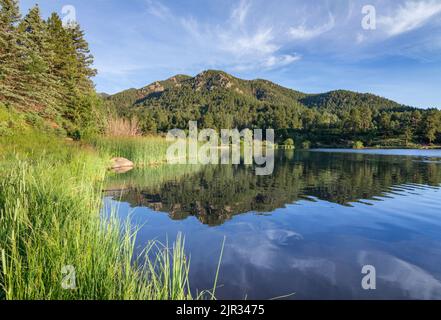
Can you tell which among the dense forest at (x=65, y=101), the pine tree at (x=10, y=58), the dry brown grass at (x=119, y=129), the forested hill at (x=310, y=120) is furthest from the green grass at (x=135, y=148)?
the forested hill at (x=310, y=120)

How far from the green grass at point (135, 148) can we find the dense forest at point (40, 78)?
488 cm

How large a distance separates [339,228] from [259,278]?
3514mm

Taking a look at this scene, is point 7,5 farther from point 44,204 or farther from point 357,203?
point 357,203

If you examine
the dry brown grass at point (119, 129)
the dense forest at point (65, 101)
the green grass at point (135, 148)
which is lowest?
the green grass at point (135, 148)

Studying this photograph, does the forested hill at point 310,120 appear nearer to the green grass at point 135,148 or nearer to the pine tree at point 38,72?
the pine tree at point 38,72

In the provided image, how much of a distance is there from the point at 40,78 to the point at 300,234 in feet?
86.5

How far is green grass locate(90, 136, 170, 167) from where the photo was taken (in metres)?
18.0

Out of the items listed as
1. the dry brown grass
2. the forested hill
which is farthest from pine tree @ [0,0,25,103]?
the forested hill

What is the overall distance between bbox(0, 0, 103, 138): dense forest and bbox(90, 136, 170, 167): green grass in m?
4.88

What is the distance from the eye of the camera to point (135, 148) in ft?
64.5

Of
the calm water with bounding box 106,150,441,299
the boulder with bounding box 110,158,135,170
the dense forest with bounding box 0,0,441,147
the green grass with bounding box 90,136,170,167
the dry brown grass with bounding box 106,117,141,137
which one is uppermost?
the dense forest with bounding box 0,0,441,147

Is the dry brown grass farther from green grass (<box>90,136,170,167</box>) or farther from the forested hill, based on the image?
the forested hill

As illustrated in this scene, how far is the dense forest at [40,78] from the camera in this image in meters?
22.4

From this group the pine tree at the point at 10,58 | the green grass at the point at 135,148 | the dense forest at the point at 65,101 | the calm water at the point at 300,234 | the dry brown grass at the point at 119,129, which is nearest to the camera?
the calm water at the point at 300,234
